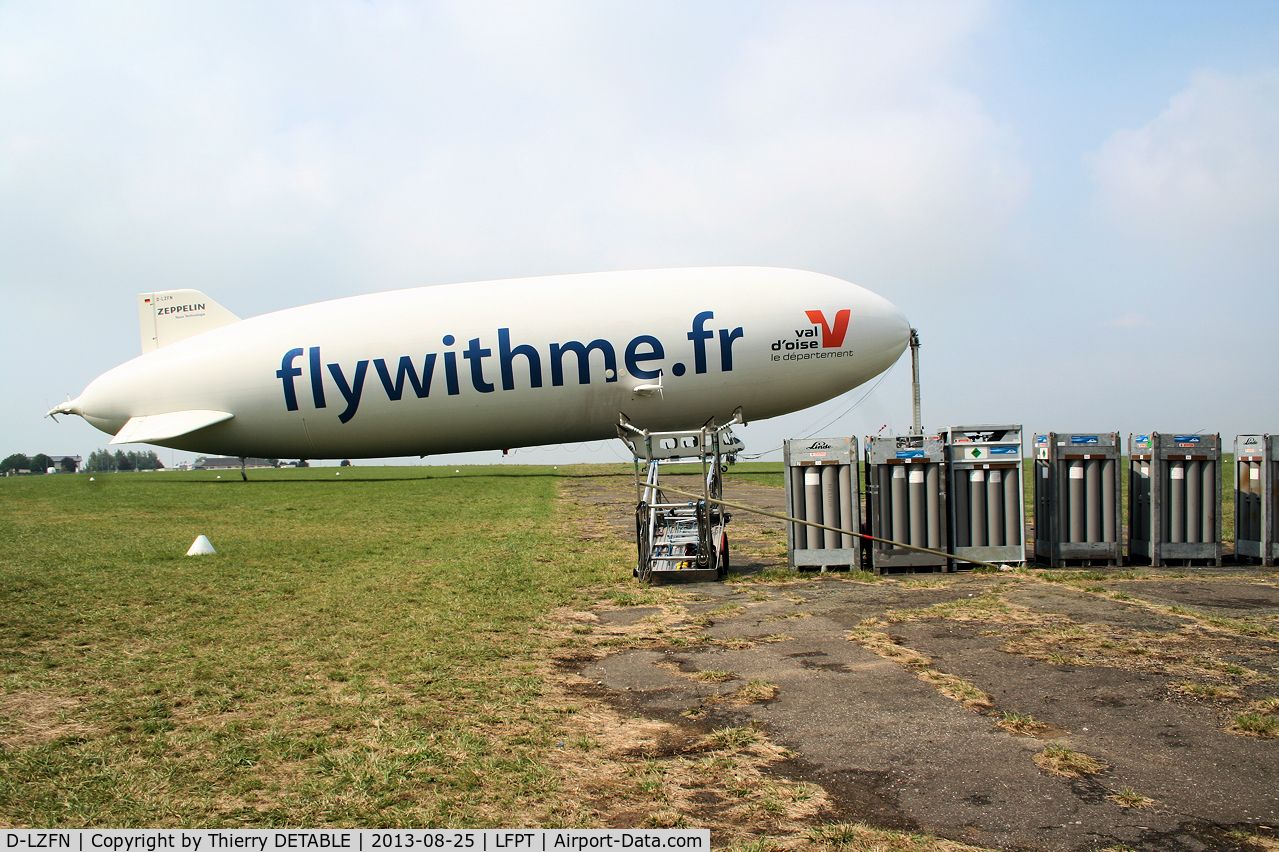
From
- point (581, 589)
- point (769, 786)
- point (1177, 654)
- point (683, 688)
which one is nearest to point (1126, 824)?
point (769, 786)

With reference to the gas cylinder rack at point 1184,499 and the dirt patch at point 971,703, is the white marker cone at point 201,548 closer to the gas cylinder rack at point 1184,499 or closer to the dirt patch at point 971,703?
the dirt patch at point 971,703

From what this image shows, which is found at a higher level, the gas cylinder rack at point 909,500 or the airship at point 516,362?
the airship at point 516,362

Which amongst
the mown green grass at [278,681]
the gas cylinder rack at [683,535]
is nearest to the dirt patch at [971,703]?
the mown green grass at [278,681]

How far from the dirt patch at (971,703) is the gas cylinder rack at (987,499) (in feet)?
5.41

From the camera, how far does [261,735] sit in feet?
16.4

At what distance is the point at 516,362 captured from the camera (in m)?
16.1

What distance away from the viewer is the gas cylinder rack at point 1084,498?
11359mm

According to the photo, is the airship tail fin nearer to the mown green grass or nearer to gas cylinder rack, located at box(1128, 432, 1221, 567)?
the mown green grass

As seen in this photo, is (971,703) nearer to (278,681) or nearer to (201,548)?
(278,681)

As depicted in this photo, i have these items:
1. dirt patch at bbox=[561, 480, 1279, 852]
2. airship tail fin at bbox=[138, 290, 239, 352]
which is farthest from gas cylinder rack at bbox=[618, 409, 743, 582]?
airship tail fin at bbox=[138, 290, 239, 352]

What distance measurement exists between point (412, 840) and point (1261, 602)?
916 cm

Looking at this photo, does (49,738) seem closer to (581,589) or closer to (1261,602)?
(581,589)

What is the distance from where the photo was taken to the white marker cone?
13276mm
